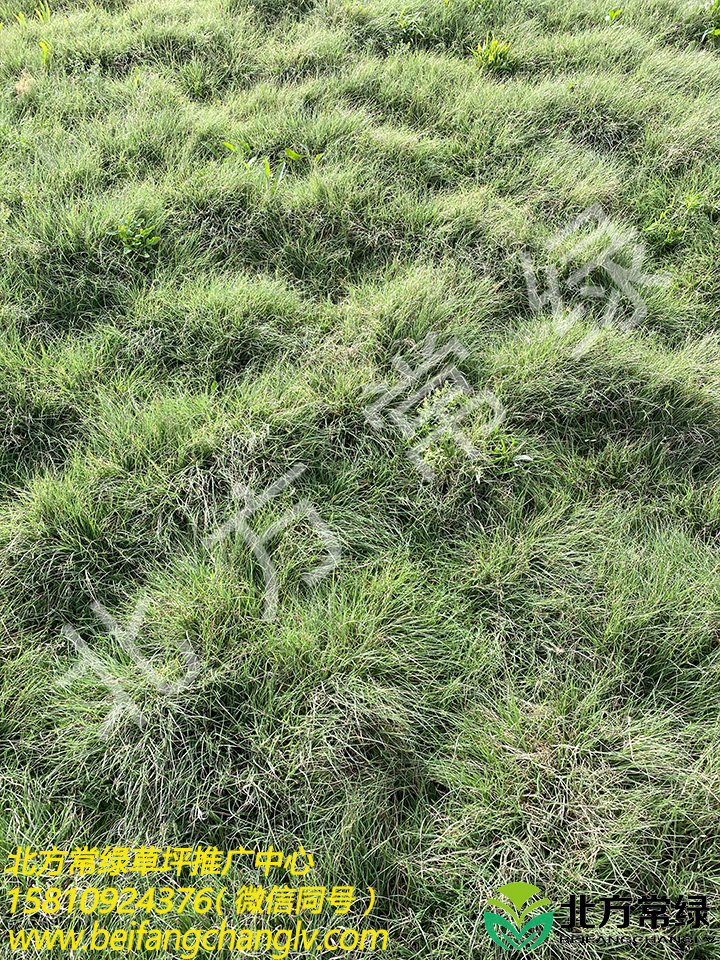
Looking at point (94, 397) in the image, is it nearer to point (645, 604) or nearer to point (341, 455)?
point (341, 455)

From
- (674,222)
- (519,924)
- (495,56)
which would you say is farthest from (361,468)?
(495,56)

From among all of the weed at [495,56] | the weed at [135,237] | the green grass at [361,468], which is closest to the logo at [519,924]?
the green grass at [361,468]

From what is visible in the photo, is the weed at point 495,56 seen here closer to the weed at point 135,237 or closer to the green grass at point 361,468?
the green grass at point 361,468

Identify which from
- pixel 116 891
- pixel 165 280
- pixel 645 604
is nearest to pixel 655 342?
pixel 645 604

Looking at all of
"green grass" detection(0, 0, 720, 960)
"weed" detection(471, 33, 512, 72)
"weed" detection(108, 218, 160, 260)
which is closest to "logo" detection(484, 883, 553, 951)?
"green grass" detection(0, 0, 720, 960)

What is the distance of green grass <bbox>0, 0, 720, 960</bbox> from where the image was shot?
1.53 metres

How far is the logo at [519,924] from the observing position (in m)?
1.37

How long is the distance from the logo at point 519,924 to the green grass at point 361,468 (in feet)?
0.10

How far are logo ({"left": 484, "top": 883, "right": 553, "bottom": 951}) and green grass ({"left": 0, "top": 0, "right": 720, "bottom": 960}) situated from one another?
0.03 meters

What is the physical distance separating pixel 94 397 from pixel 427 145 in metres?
1.90

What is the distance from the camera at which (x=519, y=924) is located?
138 centimetres

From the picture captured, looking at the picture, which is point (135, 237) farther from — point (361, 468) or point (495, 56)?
point (495, 56)

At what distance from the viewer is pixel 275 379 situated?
2.27 meters

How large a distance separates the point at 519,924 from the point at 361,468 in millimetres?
1254
